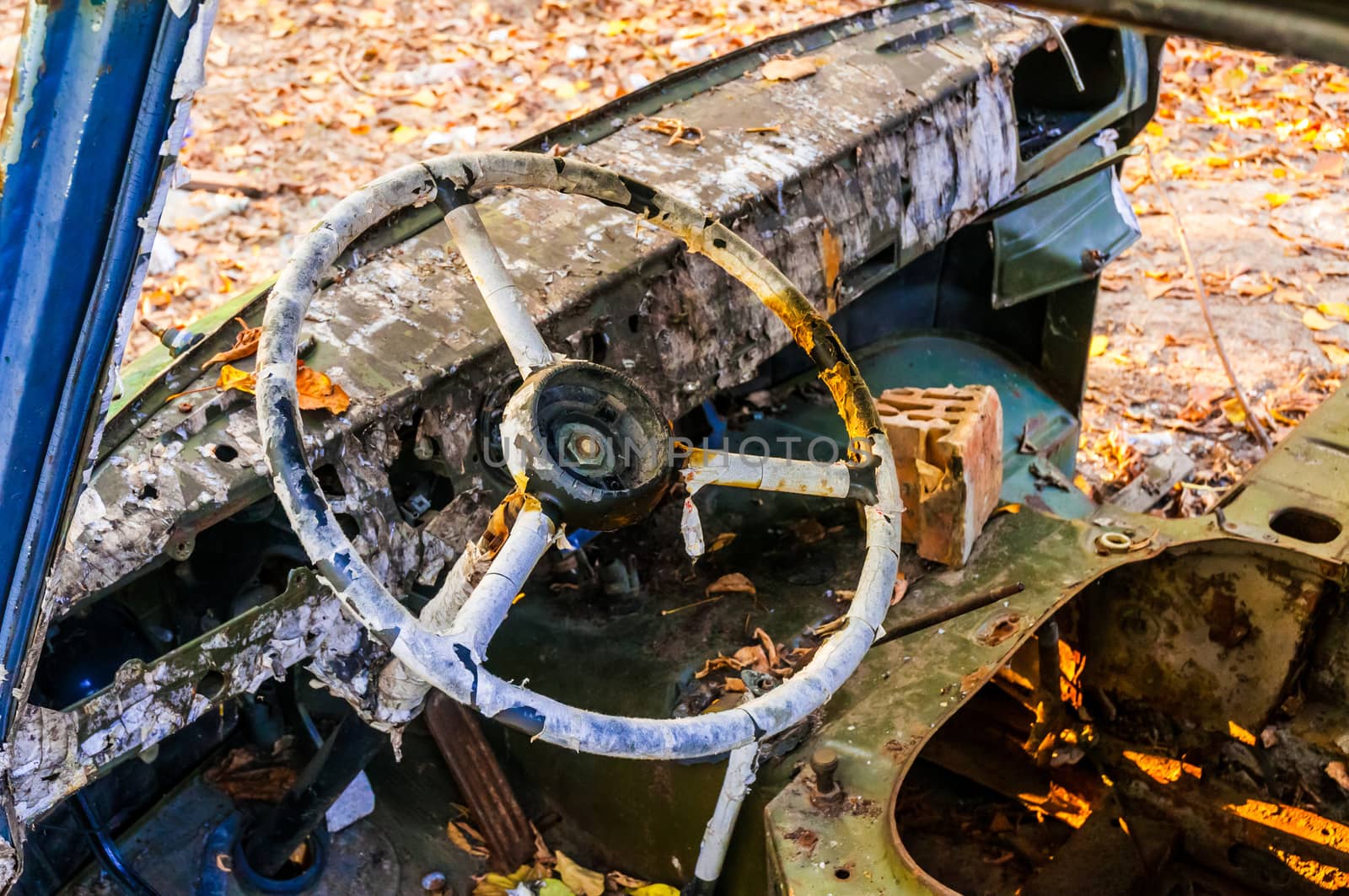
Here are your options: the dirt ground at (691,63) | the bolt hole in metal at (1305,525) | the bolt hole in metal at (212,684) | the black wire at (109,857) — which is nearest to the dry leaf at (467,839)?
the black wire at (109,857)

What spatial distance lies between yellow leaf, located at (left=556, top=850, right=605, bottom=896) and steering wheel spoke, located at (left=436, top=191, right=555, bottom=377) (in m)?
1.33

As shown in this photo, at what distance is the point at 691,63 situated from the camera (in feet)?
23.0

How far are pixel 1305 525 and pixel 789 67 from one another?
70.4 inches

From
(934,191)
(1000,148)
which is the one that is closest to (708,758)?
(934,191)

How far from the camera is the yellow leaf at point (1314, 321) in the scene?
560 cm

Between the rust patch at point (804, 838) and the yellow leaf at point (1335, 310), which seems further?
the yellow leaf at point (1335, 310)

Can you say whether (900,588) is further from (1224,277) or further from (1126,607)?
(1224,277)

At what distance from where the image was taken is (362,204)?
1.91 meters

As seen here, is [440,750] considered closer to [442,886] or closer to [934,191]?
[442,886]

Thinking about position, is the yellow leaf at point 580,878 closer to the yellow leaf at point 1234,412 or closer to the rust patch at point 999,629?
the rust patch at point 999,629

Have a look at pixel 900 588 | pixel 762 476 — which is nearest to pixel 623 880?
pixel 900 588

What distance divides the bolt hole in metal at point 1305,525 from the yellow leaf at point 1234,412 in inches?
94.3

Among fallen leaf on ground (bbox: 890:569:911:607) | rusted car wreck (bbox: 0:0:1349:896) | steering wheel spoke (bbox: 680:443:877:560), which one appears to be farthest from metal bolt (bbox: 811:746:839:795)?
fallen leaf on ground (bbox: 890:569:911:607)

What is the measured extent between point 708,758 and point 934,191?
1713 millimetres
